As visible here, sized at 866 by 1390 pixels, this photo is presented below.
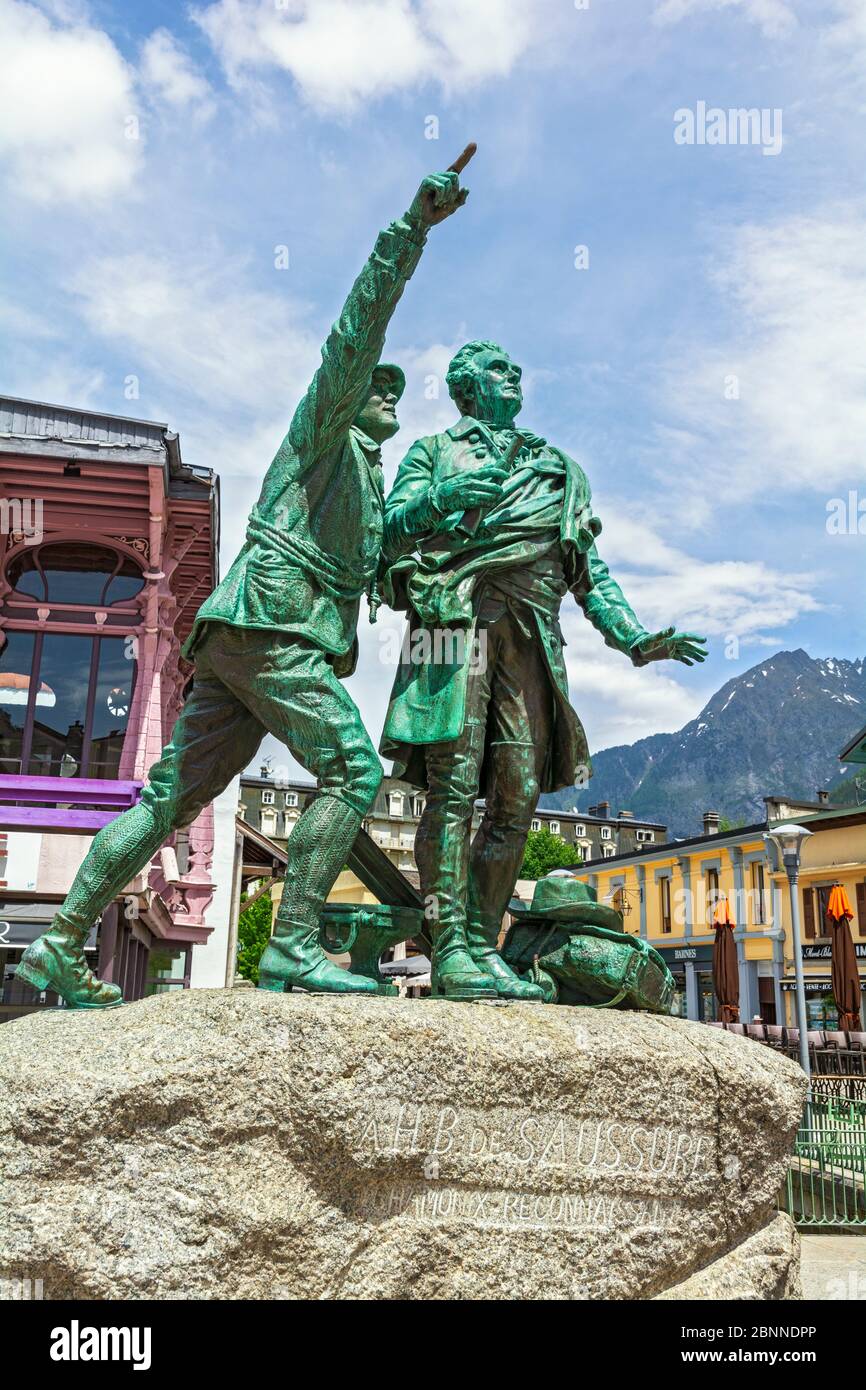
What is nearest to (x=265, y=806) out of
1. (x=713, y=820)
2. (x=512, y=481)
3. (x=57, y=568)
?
(x=713, y=820)

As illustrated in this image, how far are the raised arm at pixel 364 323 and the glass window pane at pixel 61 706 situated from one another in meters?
11.3

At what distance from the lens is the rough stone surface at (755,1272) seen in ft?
11.2

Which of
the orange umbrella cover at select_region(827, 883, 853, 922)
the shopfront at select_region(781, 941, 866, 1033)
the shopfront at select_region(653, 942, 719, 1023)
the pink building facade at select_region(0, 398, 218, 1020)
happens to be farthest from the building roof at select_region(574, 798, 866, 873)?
the pink building facade at select_region(0, 398, 218, 1020)

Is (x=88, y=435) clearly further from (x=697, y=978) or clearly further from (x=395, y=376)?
(x=697, y=978)

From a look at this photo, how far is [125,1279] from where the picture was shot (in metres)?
2.81

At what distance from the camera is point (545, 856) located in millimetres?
54594

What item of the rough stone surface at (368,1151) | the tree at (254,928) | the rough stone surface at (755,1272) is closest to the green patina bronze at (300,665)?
the rough stone surface at (368,1151)

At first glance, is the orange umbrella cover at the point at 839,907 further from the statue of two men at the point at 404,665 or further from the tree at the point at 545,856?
the tree at the point at 545,856

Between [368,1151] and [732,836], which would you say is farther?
[732,836]

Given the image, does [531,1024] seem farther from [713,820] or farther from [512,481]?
[713,820]

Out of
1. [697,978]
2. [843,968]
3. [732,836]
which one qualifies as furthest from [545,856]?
[843,968]

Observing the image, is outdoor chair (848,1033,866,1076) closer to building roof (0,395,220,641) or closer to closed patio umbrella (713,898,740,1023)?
closed patio umbrella (713,898,740,1023)

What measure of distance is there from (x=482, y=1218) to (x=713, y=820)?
43.4 metres

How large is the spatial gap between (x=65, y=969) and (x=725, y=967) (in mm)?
17272
